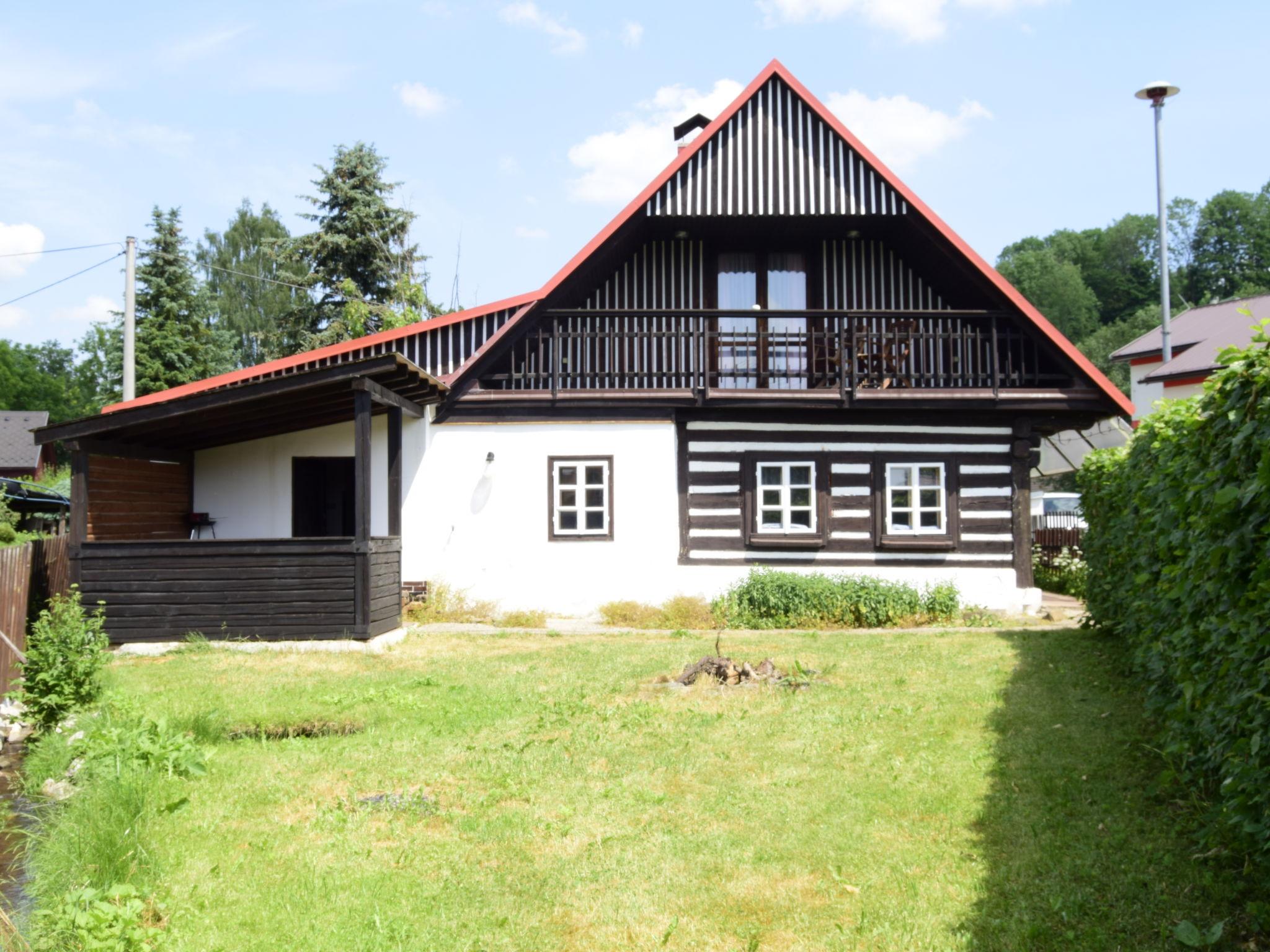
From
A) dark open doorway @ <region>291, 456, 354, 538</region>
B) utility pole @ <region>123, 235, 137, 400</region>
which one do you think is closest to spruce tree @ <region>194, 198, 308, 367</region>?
utility pole @ <region>123, 235, 137, 400</region>

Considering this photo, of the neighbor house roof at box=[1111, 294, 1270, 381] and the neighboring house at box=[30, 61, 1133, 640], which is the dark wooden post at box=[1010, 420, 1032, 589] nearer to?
the neighboring house at box=[30, 61, 1133, 640]

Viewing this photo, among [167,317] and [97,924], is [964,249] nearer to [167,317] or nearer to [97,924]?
[97,924]

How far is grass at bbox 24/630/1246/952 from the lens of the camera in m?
4.73

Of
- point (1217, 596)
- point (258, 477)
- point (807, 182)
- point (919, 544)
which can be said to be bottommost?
point (919, 544)

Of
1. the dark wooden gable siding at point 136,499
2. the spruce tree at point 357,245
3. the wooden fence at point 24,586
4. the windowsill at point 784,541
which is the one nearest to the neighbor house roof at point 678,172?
the dark wooden gable siding at point 136,499

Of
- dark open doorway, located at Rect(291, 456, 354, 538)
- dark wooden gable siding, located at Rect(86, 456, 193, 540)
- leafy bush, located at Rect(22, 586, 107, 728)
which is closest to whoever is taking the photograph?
leafy bush, located at Rect(22, 586, 107, 728)

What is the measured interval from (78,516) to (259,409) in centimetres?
251

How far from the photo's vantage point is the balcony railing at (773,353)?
621 inches

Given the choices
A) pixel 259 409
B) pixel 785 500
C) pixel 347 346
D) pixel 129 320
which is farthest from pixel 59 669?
pixel 129 320

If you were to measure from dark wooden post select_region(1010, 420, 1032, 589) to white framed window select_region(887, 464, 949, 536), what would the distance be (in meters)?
1.07

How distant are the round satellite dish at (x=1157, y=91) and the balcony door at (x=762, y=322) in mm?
7171

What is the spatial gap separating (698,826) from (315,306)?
1426 inches

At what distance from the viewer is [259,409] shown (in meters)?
14.0

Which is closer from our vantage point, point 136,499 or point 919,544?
point 136,499
